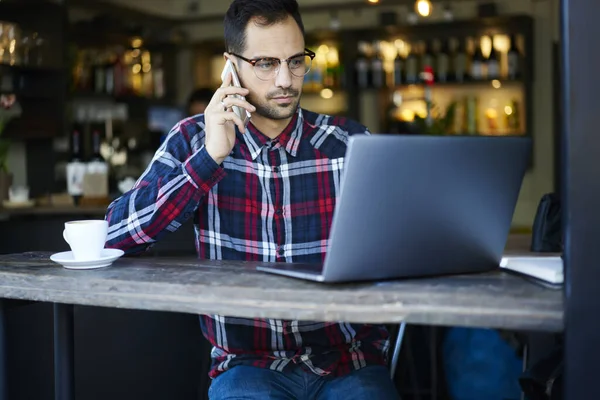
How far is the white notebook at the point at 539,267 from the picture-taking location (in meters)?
1.04

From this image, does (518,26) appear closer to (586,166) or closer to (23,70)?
(23,70)

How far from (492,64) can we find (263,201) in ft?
15.6

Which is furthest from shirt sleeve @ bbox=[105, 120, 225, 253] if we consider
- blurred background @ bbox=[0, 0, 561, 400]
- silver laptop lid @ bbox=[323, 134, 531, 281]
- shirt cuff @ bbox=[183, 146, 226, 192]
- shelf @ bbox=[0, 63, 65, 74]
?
shelf @ bbox=[0, 63, 65, 74]

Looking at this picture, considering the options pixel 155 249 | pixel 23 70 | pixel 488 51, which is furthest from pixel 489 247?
pixel 488 51

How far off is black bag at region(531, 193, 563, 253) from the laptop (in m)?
1.01

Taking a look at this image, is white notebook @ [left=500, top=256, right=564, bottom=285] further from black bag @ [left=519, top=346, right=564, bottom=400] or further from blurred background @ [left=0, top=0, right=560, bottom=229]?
blurred background @ [left=0, top=0, right=560, bottom=229]

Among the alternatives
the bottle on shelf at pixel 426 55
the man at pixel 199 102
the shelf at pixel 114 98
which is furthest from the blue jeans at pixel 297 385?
the bottle on shelf at pixel 426 55

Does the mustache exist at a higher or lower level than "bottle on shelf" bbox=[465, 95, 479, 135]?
lower

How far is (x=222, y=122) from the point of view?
145cm

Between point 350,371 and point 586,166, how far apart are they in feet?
2.36

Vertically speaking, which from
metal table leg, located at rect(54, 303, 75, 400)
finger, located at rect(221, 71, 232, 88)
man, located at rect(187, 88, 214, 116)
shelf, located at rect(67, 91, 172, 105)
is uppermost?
shelf, located at rect(67, 91, 172, 105)

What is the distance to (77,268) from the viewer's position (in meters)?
1.32

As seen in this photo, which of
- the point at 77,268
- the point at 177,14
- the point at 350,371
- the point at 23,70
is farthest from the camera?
the point at 177,14

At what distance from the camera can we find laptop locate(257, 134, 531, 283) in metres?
1.01
